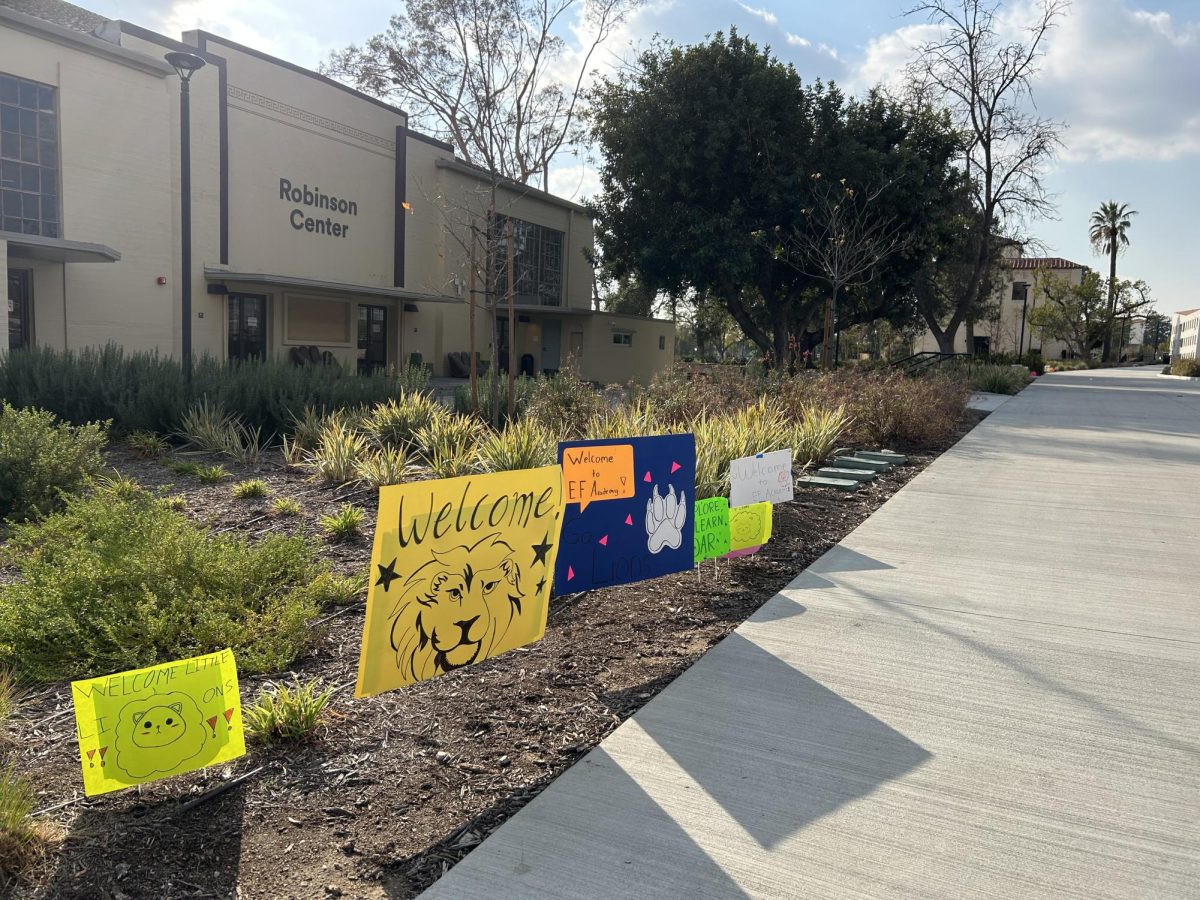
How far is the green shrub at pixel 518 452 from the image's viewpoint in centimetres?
802

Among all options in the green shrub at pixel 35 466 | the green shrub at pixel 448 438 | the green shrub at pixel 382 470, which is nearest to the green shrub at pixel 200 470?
the green shrub at pixel 35 466

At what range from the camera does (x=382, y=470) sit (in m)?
8.18

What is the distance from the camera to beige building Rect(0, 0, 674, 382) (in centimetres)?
1878

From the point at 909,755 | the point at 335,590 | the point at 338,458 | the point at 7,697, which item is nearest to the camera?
the point at 909,755

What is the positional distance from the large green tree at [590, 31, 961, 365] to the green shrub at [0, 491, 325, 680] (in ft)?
82.9

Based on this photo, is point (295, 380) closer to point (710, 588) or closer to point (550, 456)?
point (550, 456)

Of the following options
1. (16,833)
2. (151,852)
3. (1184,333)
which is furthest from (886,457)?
(1184,333)

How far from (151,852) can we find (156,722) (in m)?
0.40

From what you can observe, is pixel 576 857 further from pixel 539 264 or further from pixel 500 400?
pixel 539 264

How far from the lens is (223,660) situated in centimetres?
311

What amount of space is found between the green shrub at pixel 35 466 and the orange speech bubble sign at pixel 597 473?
431 centimetres

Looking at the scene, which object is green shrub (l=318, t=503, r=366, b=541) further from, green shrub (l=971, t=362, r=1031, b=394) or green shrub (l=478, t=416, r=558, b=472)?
green shrub (l=971, t=362, r=1031, b=394)

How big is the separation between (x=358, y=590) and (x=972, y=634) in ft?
11.4

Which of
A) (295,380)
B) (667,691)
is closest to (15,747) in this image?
(667,691)
